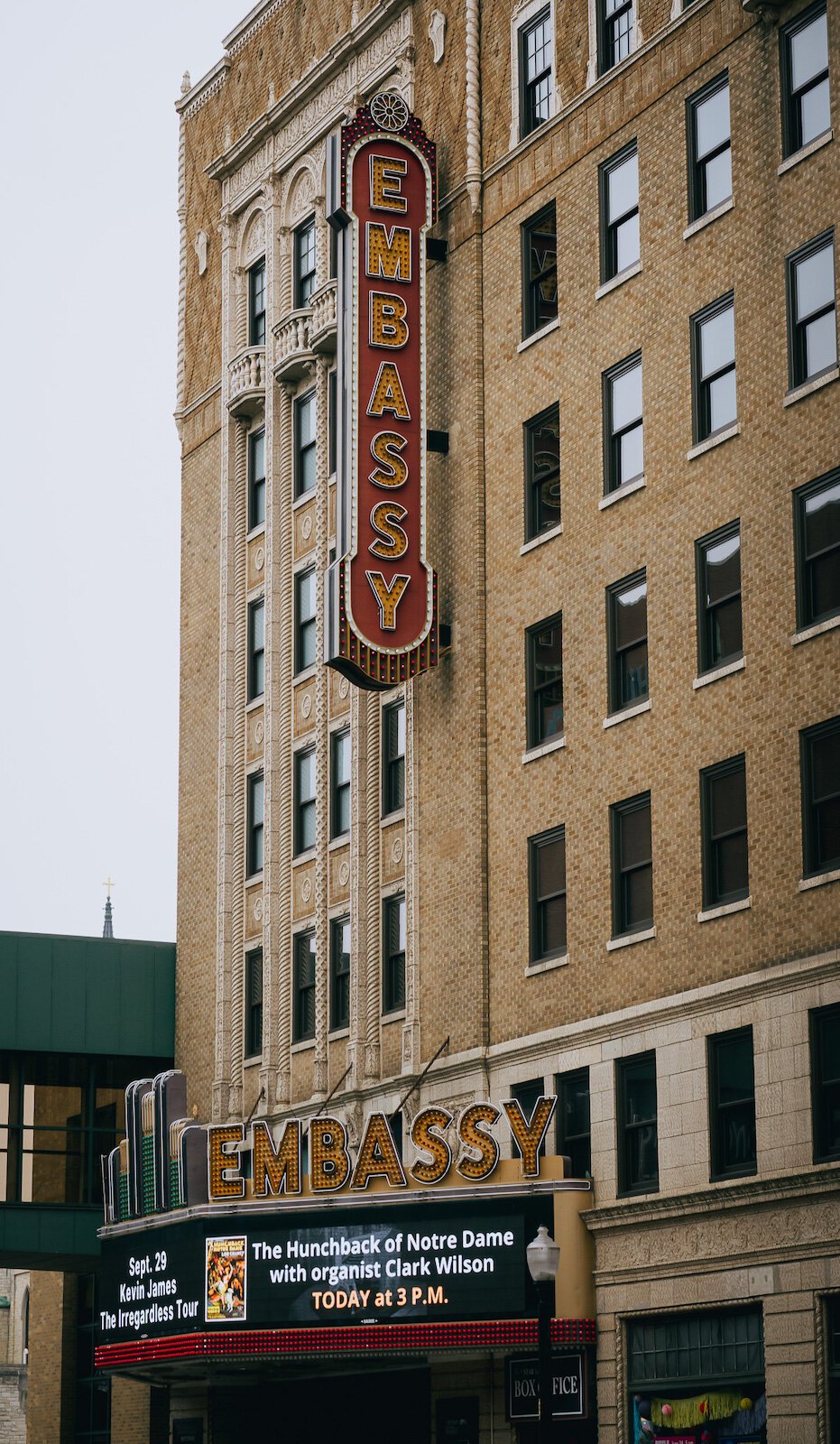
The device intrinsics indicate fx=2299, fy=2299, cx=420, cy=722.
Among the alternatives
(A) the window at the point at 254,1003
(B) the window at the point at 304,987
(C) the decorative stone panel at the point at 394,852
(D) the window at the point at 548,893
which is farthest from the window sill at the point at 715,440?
(A) the window at the point at 254,1003

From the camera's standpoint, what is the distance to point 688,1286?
32906 mm

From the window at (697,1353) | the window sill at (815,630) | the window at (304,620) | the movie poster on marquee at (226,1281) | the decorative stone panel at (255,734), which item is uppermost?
the window at (304,620)

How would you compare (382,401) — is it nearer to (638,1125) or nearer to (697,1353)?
(638,1125)

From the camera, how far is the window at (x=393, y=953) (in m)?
42.2

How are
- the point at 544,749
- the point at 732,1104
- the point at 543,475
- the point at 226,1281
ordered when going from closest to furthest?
the point at 732,1104 → the point at 544,749 → the point at 226,1281 → the point at 543,475

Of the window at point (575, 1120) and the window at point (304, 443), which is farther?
the window at point (304, 443)

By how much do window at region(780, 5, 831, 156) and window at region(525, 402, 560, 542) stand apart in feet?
23.4

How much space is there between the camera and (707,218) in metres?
35.5

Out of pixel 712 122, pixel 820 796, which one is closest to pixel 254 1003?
pixel 820 796

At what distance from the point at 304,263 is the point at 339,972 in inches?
609

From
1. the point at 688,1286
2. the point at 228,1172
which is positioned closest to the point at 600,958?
the point at 688,1286

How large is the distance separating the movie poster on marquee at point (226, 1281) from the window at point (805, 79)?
19.8 meters

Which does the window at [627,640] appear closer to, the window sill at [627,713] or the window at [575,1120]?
the window sill at [627,713]

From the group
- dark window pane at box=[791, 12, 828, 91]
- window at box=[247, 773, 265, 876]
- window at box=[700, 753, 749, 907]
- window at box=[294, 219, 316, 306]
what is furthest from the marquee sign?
window at box=[294, 219, 316, 306]
